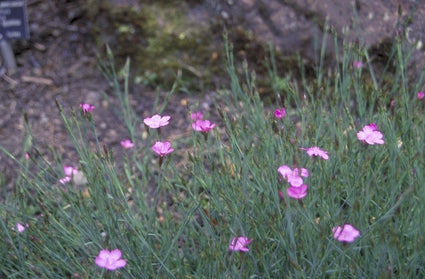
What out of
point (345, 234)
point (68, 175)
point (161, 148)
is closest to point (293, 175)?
point (345, 234)

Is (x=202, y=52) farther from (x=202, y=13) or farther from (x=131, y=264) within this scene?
(x=131, y=264)

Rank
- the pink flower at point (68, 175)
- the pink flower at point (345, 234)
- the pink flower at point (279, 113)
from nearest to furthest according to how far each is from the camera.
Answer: the pink flower at point (345, 234), the pink flower at point (279, 113), the pink flower at point (68, 175)

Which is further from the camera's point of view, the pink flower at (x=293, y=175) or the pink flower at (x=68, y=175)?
the pink flower at (x=68, y=175)

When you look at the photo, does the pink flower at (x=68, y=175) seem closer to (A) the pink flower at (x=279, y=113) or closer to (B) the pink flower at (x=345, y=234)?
(A) the pink flower at (x=279, y=113)

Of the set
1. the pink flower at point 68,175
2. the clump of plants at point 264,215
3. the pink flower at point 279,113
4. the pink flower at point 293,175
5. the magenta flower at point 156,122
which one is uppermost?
the pink flower at point 293,175

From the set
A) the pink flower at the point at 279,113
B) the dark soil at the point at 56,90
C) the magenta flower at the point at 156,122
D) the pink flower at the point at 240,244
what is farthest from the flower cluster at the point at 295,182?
the dark soil at the point at 56,90

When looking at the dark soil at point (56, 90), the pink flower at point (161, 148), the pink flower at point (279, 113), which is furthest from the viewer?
the dark soil at point (56, 90)

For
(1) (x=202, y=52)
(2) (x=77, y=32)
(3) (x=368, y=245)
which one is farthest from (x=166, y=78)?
(3) (x=368, y=245)
